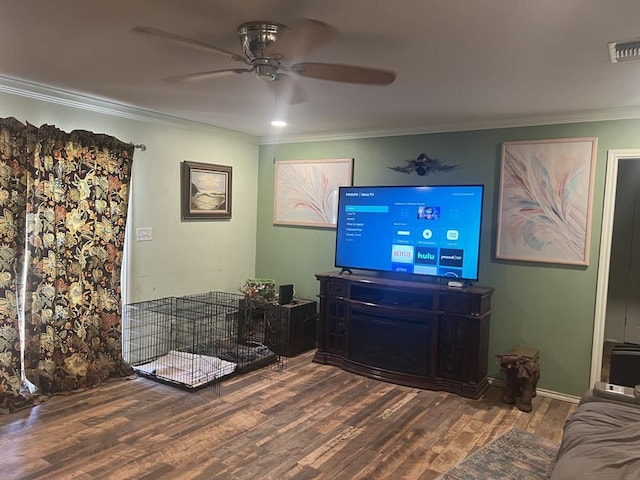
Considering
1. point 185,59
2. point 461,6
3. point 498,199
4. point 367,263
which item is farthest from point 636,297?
point 185,59

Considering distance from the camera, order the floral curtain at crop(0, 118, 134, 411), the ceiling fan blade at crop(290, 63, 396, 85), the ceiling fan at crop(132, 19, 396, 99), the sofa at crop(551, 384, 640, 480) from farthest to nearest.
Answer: the floral curtain at crop(0, 118, 134, 411) → the ceiling fan blade at crop(290, 63, 396, 85) → the ceiling fan at crop(132, 19, 396, 99) → the sofa at crop(551, 384, 640, 480)

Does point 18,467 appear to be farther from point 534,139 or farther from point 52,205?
point 534,139

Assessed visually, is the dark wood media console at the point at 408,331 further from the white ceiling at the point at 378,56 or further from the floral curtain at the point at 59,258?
the floral curtain at the point at 59,258

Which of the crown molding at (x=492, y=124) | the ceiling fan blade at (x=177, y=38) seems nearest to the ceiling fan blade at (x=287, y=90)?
the ceiling fan blade at (x=177, y=38)

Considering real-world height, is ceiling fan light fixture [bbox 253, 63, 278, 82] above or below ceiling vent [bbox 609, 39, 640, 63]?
below

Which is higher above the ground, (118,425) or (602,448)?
(602,448)

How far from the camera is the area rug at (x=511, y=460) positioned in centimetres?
269

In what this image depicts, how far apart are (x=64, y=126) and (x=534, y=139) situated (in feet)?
12.1

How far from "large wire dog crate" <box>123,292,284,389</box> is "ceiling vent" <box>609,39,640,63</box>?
11.4ft

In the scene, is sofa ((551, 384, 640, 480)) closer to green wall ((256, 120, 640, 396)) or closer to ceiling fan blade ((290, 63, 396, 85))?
green wall ((256, 120, 640, 396))

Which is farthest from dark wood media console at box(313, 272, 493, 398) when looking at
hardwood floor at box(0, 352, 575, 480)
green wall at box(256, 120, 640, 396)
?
green wall at box(256, 120, 640, 396)

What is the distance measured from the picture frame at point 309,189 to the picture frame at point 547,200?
1562 mm

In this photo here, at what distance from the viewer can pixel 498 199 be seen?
409cm

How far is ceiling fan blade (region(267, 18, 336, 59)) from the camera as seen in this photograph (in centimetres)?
214
